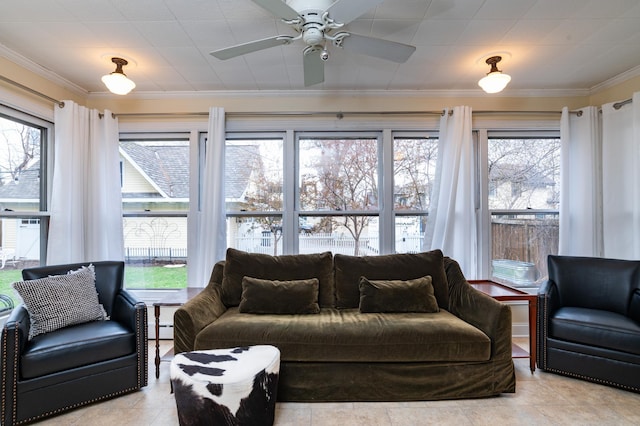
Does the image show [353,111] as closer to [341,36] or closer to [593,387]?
[341,36]

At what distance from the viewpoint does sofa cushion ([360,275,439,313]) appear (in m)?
2.58

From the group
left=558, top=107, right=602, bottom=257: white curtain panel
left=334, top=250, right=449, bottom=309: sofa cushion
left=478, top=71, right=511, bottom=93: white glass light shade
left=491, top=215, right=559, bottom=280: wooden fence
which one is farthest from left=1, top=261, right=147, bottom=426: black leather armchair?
left=558, top=107, right=602, bottom=257: white curtain panel

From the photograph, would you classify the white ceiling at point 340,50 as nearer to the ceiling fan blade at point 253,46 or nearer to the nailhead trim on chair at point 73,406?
the ceiling fan blade at point 253,46

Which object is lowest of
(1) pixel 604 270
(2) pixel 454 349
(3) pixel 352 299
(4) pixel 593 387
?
(4) pixel 593 387

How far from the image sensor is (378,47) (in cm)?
205

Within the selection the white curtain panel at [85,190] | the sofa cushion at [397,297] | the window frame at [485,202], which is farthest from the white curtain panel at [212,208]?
the window frame at [485,202]

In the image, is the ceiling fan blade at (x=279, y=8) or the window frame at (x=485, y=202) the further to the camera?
the window frame at (x=485, y=202)

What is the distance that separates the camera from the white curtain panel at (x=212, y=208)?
126 inches

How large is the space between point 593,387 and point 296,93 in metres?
3.54

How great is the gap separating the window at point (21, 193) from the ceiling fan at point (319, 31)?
7.07ft

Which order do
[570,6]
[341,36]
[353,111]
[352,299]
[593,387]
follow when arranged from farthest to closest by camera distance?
[353,111]
[352,299]
[593,387]
[570,6]
[341,36]

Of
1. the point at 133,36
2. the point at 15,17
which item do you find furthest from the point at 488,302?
the point at 15,17

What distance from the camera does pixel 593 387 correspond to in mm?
2344

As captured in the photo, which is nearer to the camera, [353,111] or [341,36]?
[341,36]
